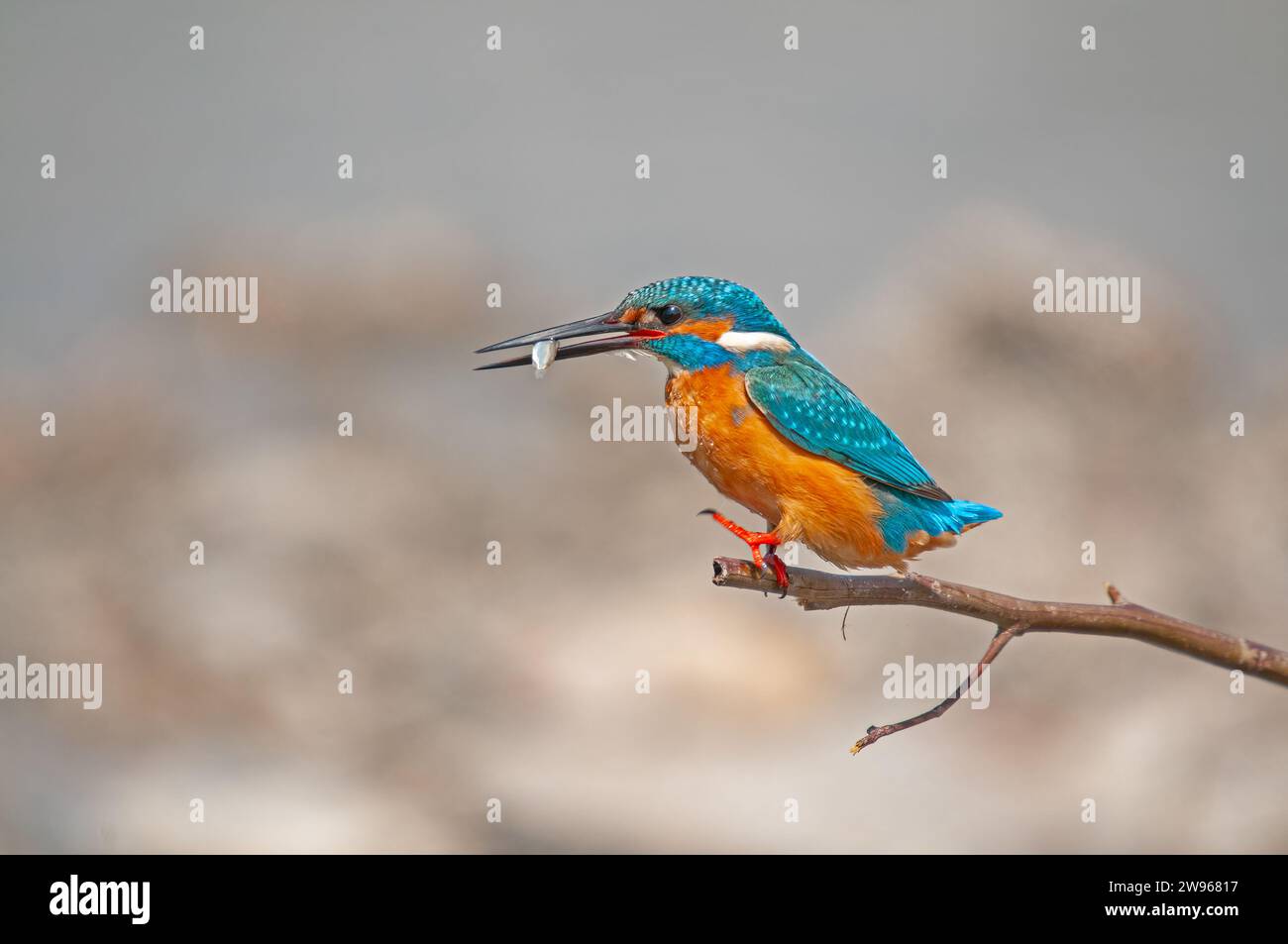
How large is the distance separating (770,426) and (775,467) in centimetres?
7

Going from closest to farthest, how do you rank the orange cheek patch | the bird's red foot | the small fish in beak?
the small fish in beak, the bird's red foot, the orange cheek patch

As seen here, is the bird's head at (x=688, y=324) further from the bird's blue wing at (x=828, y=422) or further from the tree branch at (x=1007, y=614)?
the tree branch at (x=1007, y=614)

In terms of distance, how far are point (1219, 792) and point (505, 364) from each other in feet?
17.0

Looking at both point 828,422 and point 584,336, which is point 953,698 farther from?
point 584,336

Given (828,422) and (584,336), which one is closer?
(584,336)

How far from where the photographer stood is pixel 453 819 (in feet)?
18.3

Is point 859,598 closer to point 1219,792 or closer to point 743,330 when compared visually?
point 743,330

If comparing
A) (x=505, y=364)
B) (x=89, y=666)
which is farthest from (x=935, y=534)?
(x=89, y=666)

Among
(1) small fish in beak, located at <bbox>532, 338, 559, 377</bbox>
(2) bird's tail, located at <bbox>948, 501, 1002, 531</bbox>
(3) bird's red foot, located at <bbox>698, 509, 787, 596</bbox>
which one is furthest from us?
(2) bird's tail, located at <bbox>948, 501, 1002, 531</bbox>

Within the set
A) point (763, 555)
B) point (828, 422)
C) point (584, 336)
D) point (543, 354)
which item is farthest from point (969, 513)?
point (543, 354)

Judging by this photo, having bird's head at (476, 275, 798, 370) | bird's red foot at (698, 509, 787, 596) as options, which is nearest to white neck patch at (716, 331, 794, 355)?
bird's head at (476, 275, 798, 370)

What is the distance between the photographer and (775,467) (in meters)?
1.79

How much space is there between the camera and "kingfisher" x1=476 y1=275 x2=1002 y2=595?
5.77 feet

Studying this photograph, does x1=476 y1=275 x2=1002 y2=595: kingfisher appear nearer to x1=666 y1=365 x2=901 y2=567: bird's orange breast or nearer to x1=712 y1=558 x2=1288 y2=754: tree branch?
x1=666 y1=365 x2=901 y2=567: bird's orange breast
